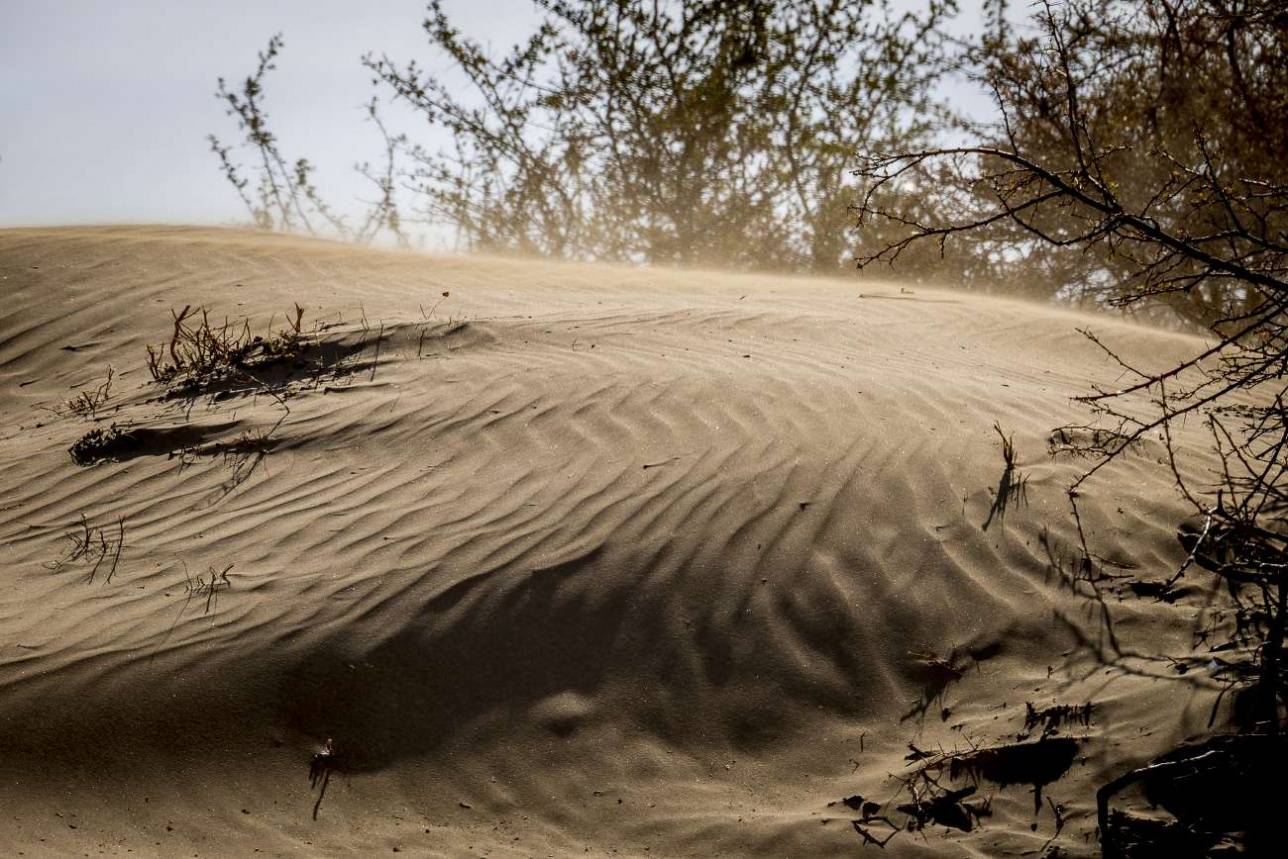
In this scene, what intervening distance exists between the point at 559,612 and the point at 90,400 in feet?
10.7

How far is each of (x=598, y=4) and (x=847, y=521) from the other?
35.9ft

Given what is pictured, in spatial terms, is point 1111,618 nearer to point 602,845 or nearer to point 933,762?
point 933,762

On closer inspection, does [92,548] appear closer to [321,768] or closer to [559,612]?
[321,768]

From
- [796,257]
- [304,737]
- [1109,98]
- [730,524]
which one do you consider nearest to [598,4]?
[796,257]

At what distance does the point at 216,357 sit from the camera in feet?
18.7

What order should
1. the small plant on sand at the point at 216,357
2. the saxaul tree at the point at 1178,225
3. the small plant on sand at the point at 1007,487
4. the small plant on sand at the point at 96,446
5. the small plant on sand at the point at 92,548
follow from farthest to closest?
1. the small plant on sand at the point at 216,357
2. the small plant on sand at the point at 96,446
3. the small plant on sand at the point at 1007,487
4. the small plant on sand at the point at 92,548
5. the saxaul tree at the point at 1178,225

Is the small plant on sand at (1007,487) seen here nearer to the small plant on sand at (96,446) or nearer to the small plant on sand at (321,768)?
the small plant on sand at (321,768)

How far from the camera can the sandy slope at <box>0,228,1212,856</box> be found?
3.04m

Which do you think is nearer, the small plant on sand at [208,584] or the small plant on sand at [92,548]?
the small plant on sand at [208,584]

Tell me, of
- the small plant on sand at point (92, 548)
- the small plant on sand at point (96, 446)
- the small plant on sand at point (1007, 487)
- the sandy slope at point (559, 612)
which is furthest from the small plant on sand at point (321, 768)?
the small plant on sand at point (1007, 487)

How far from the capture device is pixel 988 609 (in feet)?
12.1

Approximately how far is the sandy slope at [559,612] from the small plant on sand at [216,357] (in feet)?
0.84

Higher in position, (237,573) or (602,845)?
(237,573)

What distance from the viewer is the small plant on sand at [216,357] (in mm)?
5559
